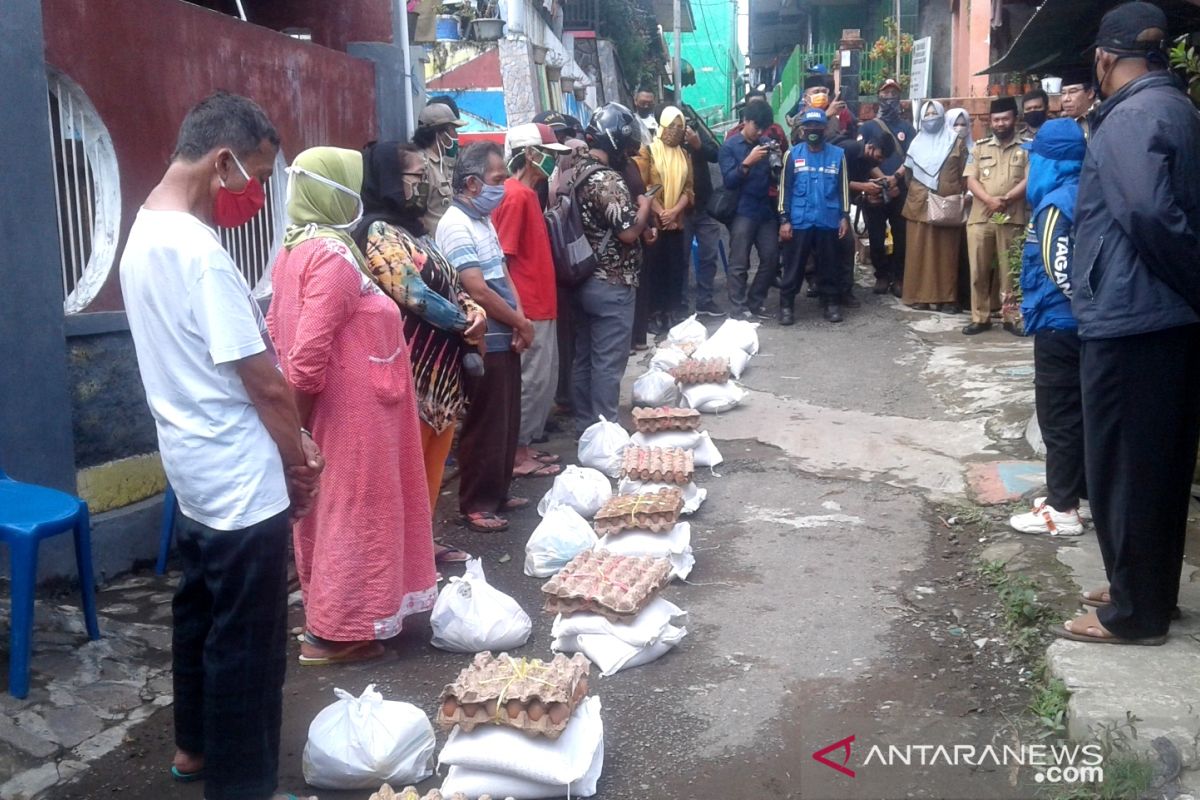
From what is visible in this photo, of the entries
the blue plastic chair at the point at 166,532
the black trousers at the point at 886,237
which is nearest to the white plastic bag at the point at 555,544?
the blue plastic chair at the point at 166,532

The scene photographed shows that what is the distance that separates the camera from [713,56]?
39.9m

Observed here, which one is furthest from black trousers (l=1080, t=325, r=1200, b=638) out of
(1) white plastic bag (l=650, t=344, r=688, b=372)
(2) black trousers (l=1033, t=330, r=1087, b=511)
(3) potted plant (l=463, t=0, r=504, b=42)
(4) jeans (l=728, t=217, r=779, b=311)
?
(3) potted plant (l=463, t=0, r=504, b=42)

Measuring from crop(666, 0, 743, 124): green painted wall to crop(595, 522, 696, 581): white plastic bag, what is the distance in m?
34.9

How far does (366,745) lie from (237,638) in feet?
1.70

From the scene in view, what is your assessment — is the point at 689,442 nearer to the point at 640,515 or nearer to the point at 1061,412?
the point at 640,515

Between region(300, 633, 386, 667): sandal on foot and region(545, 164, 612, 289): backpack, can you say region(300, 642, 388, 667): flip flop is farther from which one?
region(545, 164, 612, 289): backpack

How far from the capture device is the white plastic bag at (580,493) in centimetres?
567

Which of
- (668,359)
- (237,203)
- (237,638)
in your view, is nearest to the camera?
(237,638)

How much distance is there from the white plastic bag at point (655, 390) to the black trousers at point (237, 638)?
4.88 m

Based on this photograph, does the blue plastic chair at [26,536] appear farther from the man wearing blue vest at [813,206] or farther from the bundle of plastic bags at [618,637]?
the man wearing blue vest at [813,206]

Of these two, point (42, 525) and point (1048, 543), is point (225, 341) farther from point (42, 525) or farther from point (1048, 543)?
point (1048, 543)

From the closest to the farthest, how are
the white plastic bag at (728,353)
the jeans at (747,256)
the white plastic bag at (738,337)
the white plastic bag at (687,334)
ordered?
the white plastic bag at (728,353) < the white plastic bag at (738,337) < the white plastic bag at (687,334) < the jeans at (747,256)

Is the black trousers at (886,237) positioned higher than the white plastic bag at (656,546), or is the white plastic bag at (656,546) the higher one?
the black trousers at (886,237)

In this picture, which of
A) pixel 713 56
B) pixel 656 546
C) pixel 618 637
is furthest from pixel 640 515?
pixel 713 56
